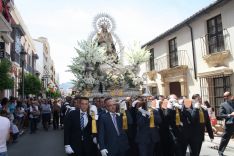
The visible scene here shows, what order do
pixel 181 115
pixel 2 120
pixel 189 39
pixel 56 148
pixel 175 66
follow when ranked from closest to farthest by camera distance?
1. pixel 2 120
2. pixel 181 115
3. pixel 56 148
4. pixel 189 39
5. pixel 175 66

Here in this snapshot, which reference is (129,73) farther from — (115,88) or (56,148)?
(56,148)

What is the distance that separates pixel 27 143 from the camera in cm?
1264

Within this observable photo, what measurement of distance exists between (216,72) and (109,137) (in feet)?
30.9

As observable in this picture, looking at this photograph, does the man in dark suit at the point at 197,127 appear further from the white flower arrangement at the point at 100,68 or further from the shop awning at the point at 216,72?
the shop awning at the point at 216,72

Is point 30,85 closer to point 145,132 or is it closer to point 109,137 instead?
point 145,132

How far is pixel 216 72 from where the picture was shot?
14086 millimetres

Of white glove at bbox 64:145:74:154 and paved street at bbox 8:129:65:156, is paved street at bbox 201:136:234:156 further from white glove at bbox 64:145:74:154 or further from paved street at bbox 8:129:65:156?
white glove at bbox 64:145:74:154

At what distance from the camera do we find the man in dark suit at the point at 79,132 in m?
5.87

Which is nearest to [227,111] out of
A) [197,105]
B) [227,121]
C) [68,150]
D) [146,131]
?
[227,121]

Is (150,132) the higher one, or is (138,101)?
(138,101)

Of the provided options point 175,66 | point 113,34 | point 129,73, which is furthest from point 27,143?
point 175,66

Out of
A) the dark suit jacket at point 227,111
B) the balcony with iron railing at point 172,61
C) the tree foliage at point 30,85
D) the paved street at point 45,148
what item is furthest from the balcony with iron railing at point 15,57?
the dark suit jacket at point 227,111

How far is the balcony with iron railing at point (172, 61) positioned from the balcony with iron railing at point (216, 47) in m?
1.88

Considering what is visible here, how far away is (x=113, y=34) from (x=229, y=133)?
7.51m
